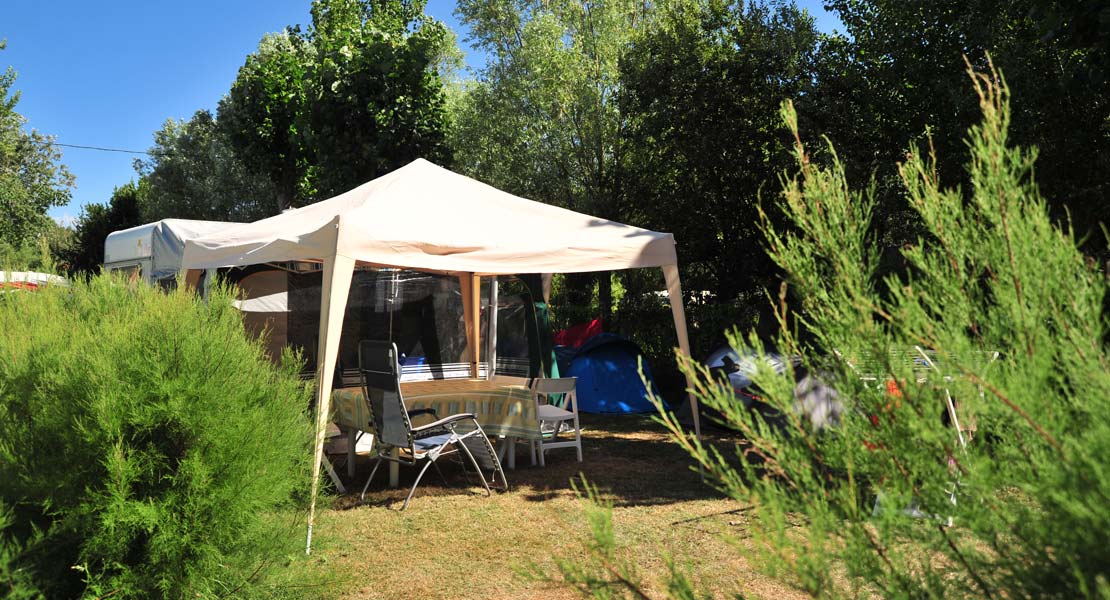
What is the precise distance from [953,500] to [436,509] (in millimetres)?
4256

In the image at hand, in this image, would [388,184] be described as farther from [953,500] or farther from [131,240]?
[131,240]

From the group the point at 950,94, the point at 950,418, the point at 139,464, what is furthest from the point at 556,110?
the point at 950,418

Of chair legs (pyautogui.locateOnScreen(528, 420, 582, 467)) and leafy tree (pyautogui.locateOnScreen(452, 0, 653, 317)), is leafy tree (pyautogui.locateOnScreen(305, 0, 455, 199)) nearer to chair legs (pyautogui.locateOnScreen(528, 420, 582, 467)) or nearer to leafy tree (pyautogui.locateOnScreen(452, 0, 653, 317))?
leafy tree (pyautogui.locateOnScreen(452, 0, 653, 317))

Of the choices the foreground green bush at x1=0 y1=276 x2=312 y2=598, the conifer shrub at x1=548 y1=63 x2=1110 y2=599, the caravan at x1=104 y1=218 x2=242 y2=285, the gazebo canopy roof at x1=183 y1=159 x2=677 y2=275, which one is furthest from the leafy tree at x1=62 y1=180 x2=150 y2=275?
the conifer shrub at x1=548 y1=63 x2=1110 y2=599

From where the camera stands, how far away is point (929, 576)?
4.44 ft

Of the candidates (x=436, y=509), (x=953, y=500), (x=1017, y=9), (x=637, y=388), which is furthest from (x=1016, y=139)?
(x=953, y=500)

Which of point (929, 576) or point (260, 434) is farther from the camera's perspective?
point (260, 434)

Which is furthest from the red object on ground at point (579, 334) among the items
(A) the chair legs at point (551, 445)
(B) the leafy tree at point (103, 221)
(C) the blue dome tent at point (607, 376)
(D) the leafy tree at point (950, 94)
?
(B) the leafy tree at point (103, 221)

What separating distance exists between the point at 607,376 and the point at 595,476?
142 inches

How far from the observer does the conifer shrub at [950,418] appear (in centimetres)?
122

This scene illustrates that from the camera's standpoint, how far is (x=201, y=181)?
2477 centimetres

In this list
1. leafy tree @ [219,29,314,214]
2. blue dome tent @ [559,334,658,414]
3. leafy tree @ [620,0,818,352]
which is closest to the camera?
blue dome tent @ [559,334,658,414]

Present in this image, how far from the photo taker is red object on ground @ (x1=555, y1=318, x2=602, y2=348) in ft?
37.0

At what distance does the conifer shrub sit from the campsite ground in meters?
1.41
